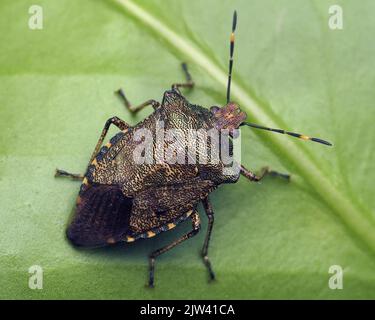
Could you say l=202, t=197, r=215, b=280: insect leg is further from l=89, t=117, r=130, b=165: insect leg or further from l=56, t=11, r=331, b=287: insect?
l=89, t=117, r=130, b=165: insect leg

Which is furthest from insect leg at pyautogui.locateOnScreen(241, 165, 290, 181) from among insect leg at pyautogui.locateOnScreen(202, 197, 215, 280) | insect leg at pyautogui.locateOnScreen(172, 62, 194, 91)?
insect leg at pyautogui.locateOnScreen(172, 62, 194, 91)

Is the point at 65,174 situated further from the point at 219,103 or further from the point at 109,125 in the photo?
the point at 219,103

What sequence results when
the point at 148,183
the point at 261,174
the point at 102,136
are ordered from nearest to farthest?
the point at 148,183, the point at 102,136, the point at 261,174

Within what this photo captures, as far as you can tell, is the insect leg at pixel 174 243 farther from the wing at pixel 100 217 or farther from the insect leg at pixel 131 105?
the insect leg at pixel 131 105

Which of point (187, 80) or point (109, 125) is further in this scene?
point (187, 80)

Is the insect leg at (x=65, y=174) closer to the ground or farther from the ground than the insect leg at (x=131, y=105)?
closer to the ground

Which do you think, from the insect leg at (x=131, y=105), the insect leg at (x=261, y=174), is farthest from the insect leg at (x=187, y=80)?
the insect leg at (x=261, y=174)

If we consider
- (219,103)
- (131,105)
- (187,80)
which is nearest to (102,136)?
(131,105)
